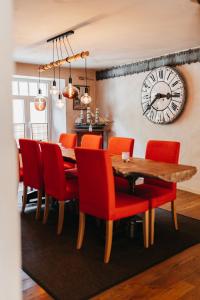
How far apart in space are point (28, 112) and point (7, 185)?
5944 millimetres

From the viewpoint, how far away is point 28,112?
6.14 m

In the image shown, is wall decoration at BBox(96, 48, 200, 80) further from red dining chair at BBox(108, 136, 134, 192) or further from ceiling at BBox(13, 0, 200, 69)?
red dining chair at BBox(108, 136, 134, 192)

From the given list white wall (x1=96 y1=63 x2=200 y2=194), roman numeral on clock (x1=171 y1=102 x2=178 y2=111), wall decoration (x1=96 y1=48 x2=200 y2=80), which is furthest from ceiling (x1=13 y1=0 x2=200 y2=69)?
roman numeral on clock (x1=171 y1=102 x2=178 y2=111)

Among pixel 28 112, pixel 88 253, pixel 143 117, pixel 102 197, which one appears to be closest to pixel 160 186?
pixel 102 197

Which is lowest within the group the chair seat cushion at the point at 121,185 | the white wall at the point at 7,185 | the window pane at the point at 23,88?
the chair seat cushion at the point at 121,185

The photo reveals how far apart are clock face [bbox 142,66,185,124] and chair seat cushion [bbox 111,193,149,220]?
2495 millimetres

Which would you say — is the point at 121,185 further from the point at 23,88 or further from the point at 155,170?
the point at 23,88

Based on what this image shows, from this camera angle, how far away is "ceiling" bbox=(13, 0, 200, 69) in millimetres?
2732

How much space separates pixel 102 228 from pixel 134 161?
0.84 meters

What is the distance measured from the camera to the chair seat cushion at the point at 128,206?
253cm

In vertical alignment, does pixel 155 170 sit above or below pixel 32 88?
below

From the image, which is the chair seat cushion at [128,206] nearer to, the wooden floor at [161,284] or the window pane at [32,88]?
the wooden floor at [161,284]

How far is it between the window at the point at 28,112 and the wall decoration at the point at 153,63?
1400mm

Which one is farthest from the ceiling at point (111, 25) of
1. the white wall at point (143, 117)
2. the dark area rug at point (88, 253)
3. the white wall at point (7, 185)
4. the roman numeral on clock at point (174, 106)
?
the white wall at point (7, 185)
